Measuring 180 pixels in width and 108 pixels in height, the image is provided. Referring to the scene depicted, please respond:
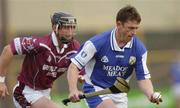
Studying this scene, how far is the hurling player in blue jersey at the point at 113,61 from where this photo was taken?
11281 millimetres

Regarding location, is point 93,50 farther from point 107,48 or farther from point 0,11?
point 0,11

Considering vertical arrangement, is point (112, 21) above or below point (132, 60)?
below

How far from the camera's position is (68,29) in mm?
11938

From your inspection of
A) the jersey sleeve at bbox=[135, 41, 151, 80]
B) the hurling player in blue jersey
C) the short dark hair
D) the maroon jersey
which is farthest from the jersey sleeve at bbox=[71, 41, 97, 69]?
the maroon jersey

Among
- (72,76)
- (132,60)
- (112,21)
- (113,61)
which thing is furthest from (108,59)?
(112,21)

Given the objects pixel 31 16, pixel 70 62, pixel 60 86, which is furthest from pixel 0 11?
pixel 70 62

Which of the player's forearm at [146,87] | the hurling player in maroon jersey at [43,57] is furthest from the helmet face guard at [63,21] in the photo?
the player's forearm at [146,87]

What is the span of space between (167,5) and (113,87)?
17.2 meters

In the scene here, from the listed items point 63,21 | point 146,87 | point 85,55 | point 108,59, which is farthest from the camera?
point 63,21

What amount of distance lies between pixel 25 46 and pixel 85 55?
1087 mm

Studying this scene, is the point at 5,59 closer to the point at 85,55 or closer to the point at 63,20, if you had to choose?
the point at 63,20

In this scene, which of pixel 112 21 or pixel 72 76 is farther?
pixel 112 21

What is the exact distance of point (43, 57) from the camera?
12227 millimetres

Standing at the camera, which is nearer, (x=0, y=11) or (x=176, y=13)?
(x=0, y=11)
